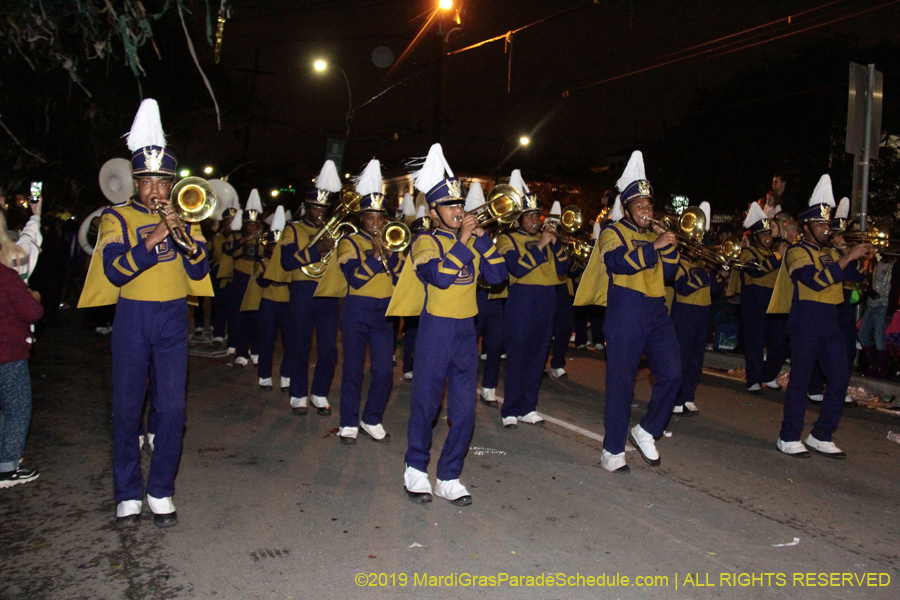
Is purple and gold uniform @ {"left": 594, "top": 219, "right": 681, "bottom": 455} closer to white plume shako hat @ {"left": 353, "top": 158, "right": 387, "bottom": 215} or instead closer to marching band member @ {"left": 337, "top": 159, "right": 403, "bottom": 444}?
marching band member @ {"left": 337, "top": 159, "right": 403, "bottom": 444}

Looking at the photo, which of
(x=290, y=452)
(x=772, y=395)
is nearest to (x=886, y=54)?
(x=772, y=395)

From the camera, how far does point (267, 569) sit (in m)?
3.99

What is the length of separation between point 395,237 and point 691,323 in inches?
149

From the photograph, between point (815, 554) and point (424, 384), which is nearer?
point (815, 554)

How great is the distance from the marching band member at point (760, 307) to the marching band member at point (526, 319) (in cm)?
362

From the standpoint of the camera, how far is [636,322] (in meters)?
5.99

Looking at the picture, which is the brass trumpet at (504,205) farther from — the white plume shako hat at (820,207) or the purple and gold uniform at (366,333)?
the white plume shako hat at (820,207)

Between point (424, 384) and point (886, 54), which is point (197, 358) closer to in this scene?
point (424, 384)

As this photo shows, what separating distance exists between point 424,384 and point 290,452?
177 cm

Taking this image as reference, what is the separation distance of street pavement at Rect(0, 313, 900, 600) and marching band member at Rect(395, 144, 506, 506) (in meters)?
0.24

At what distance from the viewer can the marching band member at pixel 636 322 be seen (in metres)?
5.97

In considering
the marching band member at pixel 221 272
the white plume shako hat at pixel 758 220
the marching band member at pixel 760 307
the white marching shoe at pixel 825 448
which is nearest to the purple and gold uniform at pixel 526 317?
the white marching shoe at pixel 825 448

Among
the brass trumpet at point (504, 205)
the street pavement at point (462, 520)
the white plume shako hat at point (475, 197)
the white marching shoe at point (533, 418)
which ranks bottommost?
the street pavement at point (462, 520)

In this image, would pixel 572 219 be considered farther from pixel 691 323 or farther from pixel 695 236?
pixel 691 323
